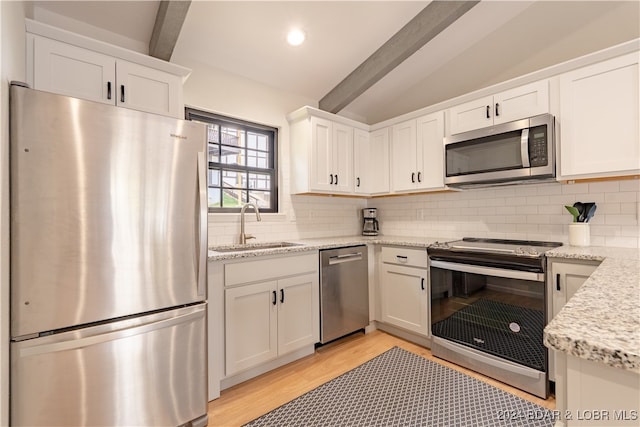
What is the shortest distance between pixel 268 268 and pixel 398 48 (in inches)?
87.0

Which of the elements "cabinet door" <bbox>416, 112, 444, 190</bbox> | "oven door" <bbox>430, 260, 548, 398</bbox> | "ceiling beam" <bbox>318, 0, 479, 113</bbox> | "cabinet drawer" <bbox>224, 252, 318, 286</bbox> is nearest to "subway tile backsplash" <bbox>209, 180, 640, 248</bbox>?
"cabinet door" <bbox>416, 112, 444, 190</bbox>

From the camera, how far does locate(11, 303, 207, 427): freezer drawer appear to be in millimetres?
1260

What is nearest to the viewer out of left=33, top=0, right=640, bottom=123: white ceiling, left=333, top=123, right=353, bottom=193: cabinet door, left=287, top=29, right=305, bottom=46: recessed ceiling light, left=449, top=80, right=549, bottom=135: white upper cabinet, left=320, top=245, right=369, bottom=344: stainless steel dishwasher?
left=33, top=0, right=640, bottom=123: white ceiling

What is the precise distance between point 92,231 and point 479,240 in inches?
115

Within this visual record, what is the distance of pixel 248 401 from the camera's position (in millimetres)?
1934

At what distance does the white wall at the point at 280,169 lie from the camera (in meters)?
2.58

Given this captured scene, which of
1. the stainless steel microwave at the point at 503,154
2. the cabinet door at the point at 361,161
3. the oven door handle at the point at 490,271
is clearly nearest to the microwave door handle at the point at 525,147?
the stainless steel microwave at the point at 503,154

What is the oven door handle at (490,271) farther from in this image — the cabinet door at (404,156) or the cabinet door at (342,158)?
the cabinet door at (342,158)

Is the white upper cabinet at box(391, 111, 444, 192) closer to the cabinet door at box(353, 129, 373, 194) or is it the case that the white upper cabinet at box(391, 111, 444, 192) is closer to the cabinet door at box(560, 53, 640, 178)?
the cabinet door at box(353, 129, 373, 194)

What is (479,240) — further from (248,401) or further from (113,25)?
(113,25)

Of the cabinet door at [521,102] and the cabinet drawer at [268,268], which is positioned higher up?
the cabinet door at [521,102]

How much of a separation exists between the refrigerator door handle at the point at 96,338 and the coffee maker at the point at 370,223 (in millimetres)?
2400

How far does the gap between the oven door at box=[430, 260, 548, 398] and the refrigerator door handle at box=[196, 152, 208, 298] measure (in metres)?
1.83

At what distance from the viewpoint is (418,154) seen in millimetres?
2984
